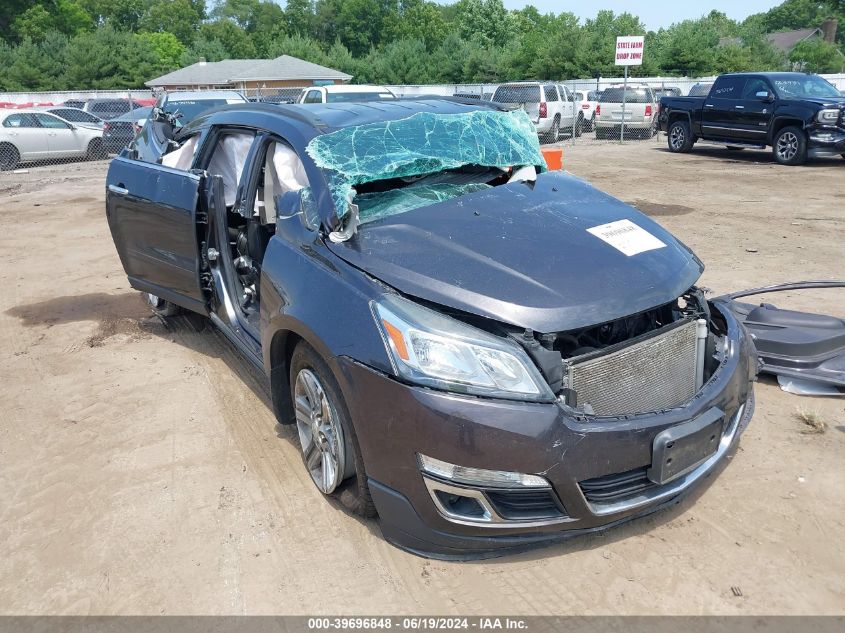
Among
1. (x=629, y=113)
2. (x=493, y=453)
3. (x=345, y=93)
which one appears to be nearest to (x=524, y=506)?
(x=493, y=453)

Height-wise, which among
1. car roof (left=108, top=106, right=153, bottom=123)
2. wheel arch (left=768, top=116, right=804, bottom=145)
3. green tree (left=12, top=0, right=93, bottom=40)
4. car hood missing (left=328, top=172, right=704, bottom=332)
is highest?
green tree (left=12, top=0, right=93, bottom=40)

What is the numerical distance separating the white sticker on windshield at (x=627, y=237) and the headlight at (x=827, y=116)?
13314 millimetres

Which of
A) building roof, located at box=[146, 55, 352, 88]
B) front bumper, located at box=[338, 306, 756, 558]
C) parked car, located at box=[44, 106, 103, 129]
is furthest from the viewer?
building roof, located at box=[146, 55, 352, 88]

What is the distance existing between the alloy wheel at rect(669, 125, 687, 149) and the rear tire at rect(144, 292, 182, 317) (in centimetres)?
1558

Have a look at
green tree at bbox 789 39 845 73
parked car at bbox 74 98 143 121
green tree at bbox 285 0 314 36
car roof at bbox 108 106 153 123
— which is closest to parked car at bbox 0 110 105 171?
car roof at bbox 108 106 153 123

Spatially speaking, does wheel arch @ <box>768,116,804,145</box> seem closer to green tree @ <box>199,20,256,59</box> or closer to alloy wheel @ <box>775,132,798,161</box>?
alloy wheel @ <box>775,132,798,161</box>

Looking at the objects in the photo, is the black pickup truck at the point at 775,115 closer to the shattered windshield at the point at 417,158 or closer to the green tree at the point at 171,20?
the shattered windshield at the point at 417,158

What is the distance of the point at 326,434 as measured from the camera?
3145 millimetres

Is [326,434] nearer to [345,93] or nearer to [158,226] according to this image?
[158,226]

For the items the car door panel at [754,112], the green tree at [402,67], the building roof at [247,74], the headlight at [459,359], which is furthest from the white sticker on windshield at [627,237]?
the green tree at [402,67]

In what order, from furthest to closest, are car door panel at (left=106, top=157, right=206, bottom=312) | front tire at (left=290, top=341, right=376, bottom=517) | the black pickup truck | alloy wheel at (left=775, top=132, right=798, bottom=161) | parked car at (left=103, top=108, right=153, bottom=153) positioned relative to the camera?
parked car at (left=103, top=108, right=153, bottom=153)
alloy wheel at (left=775, top=132, right=798, bottom=161)
the black pickup truck
car door panel at (left=106, top=157, right=206, bottom=312)
front tire at (left=290, top=341, right=376, bottom=517)

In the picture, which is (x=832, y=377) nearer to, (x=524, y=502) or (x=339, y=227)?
(x=524, y=502)

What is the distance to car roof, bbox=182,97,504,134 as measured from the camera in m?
3.78

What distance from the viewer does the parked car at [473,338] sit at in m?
2.57
